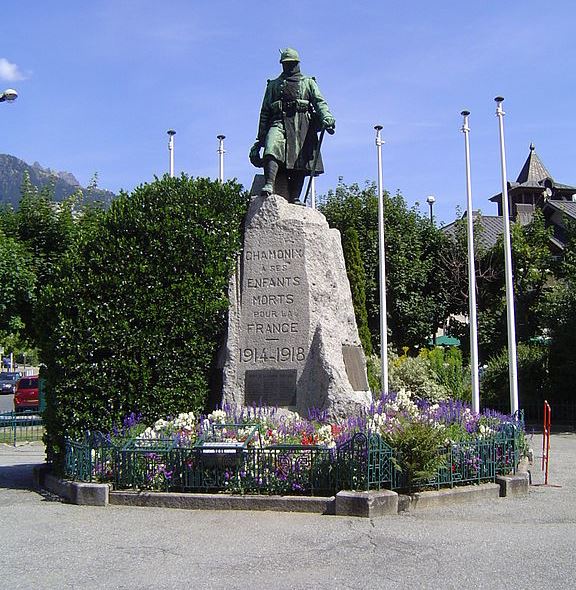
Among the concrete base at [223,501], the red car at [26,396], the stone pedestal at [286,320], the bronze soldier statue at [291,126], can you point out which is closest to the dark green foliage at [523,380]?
the stone pedestal at [286,320]

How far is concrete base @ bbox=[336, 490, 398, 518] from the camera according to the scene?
8.03 metres

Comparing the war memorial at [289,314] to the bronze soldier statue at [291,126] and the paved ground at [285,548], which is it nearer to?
the bronze soldier statue at [291,126]

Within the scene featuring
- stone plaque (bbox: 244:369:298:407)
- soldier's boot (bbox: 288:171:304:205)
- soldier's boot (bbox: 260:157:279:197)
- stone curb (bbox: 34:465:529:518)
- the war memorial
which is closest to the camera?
stone curb (bbox: 34:465:529:518)

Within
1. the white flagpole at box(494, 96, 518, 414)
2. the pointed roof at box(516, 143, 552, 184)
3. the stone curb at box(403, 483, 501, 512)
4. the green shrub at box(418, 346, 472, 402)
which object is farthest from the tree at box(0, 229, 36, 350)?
the pointed roof at box(516, 143, 552, 184)

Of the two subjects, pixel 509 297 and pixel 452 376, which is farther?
pixel 452 376

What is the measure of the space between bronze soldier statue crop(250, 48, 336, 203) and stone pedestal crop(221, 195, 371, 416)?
2.59 ft

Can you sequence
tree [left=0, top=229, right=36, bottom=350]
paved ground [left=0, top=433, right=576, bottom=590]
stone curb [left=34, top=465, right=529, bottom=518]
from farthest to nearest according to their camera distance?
tree [left=0, top=229, right=36, bottom=350] → stone curb [left=34, top=465, right=529, bottom=518] → paved ground [left=0, top=433, right=576, bottom=590]

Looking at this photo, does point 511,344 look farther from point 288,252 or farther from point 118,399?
point 118,399

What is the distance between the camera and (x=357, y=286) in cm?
2295

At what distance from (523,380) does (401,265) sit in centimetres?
641

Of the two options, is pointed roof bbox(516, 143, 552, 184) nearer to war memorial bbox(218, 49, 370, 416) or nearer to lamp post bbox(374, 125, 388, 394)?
lamp post bbox(374, 125, 388, 394)

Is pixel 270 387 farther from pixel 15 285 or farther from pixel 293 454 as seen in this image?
pixel 15 285

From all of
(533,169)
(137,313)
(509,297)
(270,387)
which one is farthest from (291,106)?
(533,169)

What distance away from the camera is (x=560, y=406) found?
84.5ft
